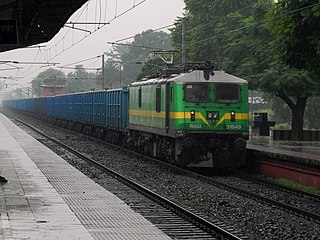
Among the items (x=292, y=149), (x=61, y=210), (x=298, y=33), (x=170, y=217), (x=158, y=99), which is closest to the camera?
(x=61, y=210)

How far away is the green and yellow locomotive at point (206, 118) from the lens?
20.9 meters

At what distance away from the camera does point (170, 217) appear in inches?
502

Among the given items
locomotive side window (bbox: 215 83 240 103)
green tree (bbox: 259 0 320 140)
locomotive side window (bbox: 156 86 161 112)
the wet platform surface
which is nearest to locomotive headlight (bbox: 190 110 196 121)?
locomotive side window (bbox: 215 83 240 103)

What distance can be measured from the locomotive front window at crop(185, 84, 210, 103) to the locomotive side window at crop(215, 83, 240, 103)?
1.14 feet

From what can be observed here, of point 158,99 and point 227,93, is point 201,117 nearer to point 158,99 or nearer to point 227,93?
point 227,93

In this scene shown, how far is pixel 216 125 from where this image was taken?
2105 centimetres

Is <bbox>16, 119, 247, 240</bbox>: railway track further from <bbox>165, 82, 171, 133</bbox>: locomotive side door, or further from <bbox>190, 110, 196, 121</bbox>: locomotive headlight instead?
<bbox>165, 82, 171, 133</bbox>: locomotive side door

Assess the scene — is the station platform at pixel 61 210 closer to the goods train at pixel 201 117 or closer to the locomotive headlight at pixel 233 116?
the goods train at pixel 201 117

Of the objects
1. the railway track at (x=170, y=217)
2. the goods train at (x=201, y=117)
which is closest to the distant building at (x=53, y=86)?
the goods train at (x=201, y=117)

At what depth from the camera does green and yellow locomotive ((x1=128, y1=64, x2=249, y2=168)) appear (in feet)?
68.5

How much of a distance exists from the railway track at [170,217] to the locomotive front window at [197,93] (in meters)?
4.32

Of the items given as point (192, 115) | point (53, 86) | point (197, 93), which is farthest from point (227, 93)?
point (53, 86)

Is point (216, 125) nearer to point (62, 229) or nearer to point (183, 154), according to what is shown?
point (183, 154)

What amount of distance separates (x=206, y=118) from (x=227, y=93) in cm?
111
